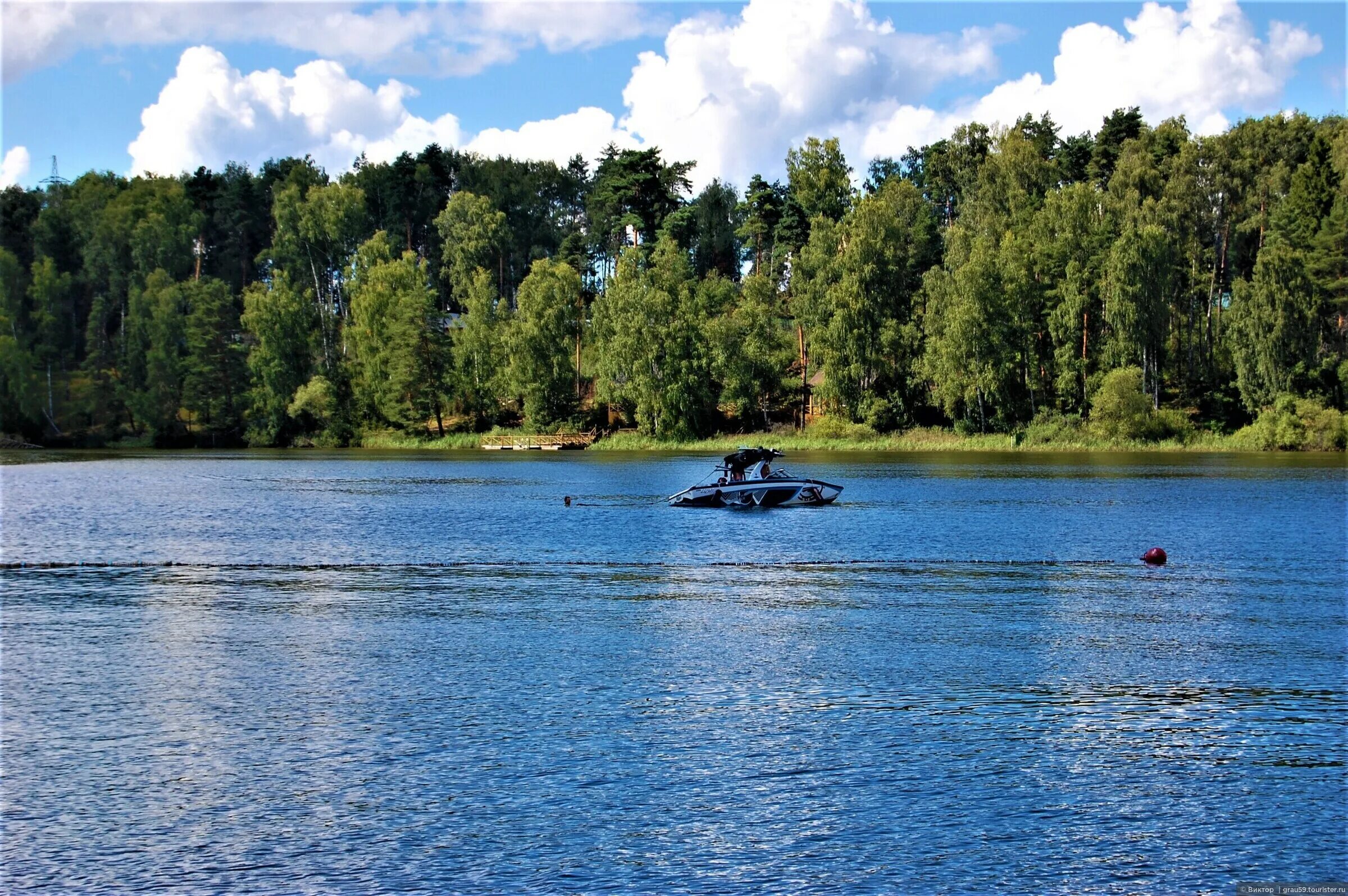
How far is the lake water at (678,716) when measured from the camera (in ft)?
47.1

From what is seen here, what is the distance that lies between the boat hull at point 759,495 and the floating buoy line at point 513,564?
18.9 meters

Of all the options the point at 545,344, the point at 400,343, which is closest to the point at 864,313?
the point at 545,344

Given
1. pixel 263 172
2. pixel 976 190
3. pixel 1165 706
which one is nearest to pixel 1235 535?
pixel 1165 706

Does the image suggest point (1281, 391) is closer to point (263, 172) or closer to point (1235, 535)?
point (1235, 535)

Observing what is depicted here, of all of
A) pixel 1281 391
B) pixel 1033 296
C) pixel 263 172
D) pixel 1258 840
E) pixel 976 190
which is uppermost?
pixel 263 172

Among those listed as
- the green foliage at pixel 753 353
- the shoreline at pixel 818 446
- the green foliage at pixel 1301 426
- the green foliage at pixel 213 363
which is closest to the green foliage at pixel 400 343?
the shoreline at pixel 818 446

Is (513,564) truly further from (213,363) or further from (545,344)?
(213,363)

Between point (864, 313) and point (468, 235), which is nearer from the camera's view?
point (864, 313)

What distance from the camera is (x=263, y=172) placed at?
16400 cm

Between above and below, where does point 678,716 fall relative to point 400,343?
below

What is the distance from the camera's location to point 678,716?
66.8ft

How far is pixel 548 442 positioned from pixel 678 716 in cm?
10868

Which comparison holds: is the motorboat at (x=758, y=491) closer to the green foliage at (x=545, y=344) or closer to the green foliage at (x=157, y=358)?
the green foliage at (x=545, y=344)

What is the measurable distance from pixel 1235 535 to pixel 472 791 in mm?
38360
